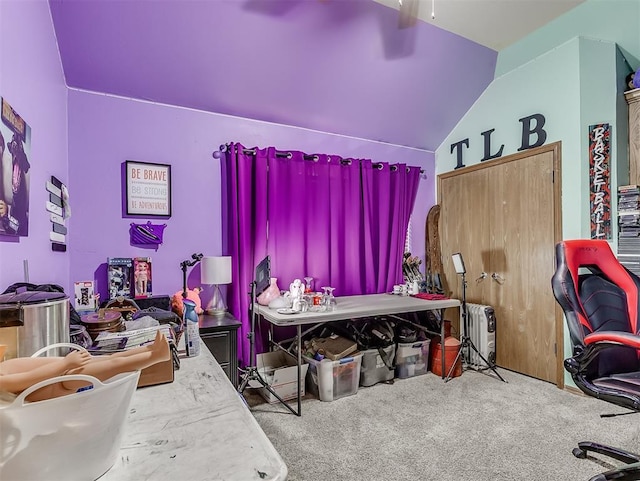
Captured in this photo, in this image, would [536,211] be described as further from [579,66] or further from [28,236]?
[28,236]

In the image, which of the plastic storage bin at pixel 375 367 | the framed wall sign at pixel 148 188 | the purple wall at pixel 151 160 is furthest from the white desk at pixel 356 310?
the framed wall sign at pixel 148 188

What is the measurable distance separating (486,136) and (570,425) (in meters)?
2.53

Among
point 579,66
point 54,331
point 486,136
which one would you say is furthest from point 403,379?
point 579,66

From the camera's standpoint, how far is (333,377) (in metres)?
2.59

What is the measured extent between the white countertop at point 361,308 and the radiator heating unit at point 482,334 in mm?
388

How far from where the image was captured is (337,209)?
328 cm

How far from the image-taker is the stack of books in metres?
2.45

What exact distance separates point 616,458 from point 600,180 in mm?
1905

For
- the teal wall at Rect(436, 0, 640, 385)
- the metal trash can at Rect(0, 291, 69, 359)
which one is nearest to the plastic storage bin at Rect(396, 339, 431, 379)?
the teal wall at Rect(436, 0, 640, 385)

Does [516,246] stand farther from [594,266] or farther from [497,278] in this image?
[594,266]

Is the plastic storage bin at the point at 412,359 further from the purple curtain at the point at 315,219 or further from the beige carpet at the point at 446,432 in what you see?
the purple curtain at the point at 315,219

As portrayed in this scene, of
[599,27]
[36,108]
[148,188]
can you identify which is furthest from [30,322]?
[599,27]

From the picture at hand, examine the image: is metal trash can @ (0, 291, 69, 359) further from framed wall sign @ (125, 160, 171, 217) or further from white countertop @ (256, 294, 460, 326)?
framed wall sign @ (125, 160, 171, 217)

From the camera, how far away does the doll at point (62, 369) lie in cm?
61
